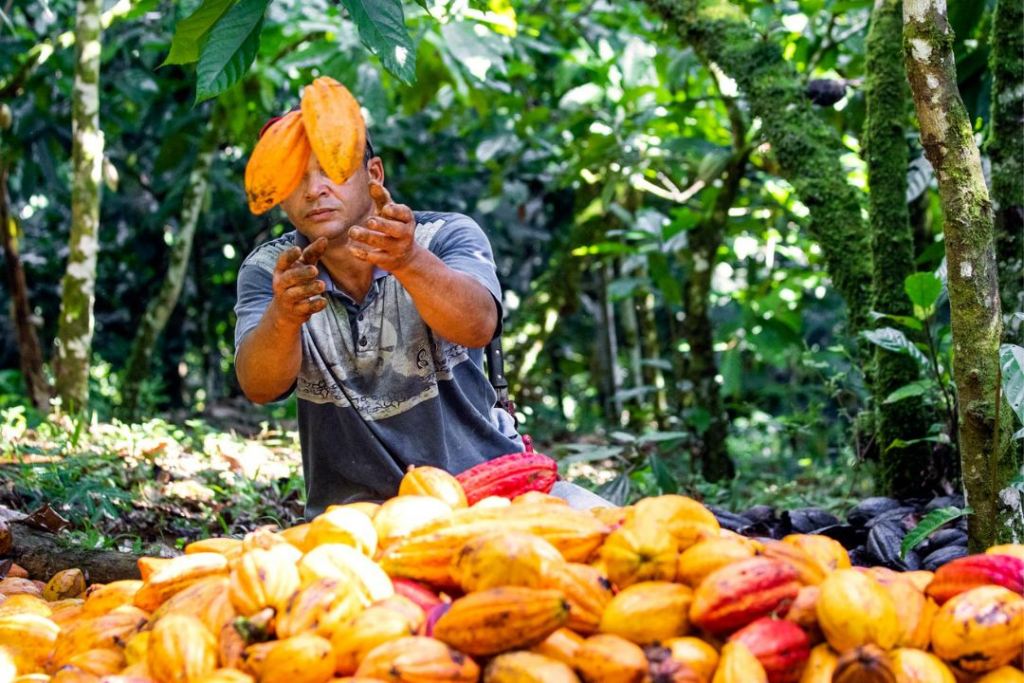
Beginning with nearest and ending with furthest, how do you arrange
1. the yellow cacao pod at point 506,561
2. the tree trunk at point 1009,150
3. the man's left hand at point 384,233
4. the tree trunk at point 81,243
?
the yellow cacao pod at point 506,561
the man's left hand at point 384,233
the tree trunk at point 1009,150
the tree trunk at point 81,243

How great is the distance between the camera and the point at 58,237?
282 inches

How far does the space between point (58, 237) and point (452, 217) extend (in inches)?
217

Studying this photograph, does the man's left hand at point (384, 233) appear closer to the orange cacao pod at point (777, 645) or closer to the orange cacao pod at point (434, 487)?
the orange cacao pod at point (434, 487)

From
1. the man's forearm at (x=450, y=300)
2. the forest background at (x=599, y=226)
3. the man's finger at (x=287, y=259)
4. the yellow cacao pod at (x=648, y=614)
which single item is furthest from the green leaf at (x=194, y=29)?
the yellow cacao pod at (x=648, y=614)

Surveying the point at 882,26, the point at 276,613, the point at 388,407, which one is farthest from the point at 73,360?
the point at 276,613

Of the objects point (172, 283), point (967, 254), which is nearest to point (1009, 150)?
point (967, 254)

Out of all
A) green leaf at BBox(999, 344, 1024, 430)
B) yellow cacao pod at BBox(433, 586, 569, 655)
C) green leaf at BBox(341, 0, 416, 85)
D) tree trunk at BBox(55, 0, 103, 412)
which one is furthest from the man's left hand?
tree trunk at BBox(55, 0, 103, 412)

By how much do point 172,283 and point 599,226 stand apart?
81.8 inches

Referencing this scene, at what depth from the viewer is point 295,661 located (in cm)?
123

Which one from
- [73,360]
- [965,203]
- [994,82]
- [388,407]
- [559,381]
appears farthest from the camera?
[559,381]

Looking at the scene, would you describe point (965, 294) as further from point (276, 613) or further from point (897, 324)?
point (276, 613)

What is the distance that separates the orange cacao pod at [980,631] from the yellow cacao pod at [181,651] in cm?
83

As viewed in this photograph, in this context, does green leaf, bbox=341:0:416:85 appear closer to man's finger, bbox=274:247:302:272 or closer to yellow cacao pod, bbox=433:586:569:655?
man's finger, bbox=274:247:302:272

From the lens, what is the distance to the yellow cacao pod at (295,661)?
4.04 ft
